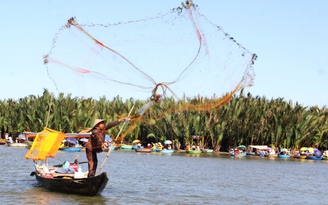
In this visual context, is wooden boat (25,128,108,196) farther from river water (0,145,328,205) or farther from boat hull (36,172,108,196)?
river water (0,145,328,205)

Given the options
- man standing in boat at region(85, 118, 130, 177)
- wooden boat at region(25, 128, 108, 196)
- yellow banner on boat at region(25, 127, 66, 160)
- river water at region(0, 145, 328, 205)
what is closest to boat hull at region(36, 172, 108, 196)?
wooden boat at region(25, 128, 108, 196)

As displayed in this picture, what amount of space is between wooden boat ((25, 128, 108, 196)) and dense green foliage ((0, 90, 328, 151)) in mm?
29665

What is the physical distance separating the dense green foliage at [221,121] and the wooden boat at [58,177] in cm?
2967

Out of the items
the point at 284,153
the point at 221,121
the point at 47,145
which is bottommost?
the point at 47,145

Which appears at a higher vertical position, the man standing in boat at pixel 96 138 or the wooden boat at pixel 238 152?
the wooden boat at pixel 238 152

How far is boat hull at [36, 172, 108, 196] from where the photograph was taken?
19328 millimetres

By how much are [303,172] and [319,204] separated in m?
15.8

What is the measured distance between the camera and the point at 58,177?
69.1 feet

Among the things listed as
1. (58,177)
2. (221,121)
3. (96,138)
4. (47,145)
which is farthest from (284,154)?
(96,138)

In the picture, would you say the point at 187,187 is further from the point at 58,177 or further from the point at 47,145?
the point at 47,145

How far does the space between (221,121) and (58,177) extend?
3697cm

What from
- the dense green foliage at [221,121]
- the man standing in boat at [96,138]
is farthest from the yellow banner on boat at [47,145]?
the dense green foliage at [221,121]

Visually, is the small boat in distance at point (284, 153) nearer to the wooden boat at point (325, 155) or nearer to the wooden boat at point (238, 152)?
the wooden boat at point (325, 155)

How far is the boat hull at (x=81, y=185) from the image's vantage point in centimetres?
1933
